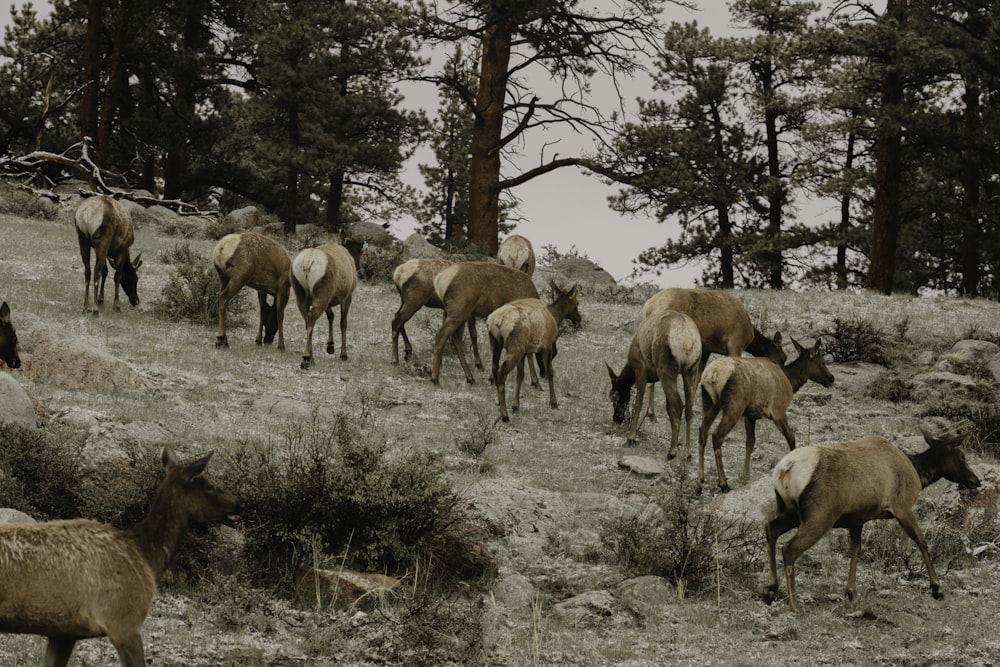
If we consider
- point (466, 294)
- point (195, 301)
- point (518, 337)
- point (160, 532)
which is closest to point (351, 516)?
point (160, 532)

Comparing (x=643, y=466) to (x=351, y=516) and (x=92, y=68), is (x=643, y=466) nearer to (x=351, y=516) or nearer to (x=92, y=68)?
(x=351, y=516)

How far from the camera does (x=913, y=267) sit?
1302 inches

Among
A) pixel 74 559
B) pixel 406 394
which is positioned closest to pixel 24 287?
pixel 406 394

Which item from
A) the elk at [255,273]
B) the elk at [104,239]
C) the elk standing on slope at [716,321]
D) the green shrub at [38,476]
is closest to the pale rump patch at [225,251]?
the elk at [255,273]

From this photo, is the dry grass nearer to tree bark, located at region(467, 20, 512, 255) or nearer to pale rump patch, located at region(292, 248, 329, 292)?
pale rump patch, located at region(292, 248, 329, 292)

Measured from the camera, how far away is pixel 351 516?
8602 millimetres

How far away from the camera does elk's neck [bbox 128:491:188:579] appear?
6.05 m

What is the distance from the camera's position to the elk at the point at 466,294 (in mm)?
15531

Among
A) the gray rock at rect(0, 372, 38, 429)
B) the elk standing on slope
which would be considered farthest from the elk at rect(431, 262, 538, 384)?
the gray rock at rect(0, 372, 38, 429)

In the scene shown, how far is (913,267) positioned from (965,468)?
24.7 m

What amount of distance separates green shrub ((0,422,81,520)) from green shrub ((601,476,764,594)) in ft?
13.7

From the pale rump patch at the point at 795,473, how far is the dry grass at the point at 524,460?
2.81 feet

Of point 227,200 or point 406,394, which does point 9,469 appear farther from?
point 227,200

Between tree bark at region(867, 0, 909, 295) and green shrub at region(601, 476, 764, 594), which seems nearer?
green shrub at region(601, 476, 764, 594)
